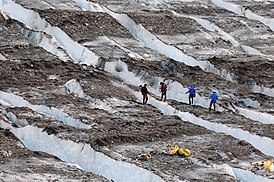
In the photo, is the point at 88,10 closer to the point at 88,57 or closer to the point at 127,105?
the point at 88,57

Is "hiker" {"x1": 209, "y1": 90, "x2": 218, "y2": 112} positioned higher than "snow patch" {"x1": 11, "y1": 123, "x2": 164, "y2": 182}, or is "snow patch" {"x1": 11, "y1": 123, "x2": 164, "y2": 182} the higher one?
"hiker" {"x1": 209, "y1": 90, "x2": 218, "y2": 112}

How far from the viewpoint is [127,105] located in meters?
25.9

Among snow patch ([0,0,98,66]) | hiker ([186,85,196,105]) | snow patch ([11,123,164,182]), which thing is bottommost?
snow patch ([11,123,164,182])

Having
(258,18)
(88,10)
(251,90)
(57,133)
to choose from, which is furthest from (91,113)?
(258,18)

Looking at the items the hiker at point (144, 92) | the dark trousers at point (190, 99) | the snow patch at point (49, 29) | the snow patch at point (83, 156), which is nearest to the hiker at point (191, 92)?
the dark trousers at point (190, 99)

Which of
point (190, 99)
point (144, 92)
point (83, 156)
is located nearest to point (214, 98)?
point (190, 99)

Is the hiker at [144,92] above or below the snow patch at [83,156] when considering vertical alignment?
above

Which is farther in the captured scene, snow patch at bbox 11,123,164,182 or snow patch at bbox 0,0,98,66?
snow patch at bbox 0,0,98,66

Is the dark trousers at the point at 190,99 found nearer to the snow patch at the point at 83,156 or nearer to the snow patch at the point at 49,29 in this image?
the snow patch at the point at 49,29

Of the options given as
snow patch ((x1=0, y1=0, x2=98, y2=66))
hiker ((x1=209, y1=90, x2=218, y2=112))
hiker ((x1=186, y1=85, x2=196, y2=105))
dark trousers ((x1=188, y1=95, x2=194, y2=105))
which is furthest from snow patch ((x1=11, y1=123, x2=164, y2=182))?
snow patch ((x1=0, y1=0, x2=98, y2=66))

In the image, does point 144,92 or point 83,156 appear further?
point 144,92

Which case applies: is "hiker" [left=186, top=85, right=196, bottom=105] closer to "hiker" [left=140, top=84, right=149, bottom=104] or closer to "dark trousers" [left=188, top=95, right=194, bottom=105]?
"dark trousers" [left=188, top=95, right=194, bottom=105]

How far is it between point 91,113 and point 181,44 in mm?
11417

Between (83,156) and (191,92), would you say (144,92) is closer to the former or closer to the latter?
(191,92)
